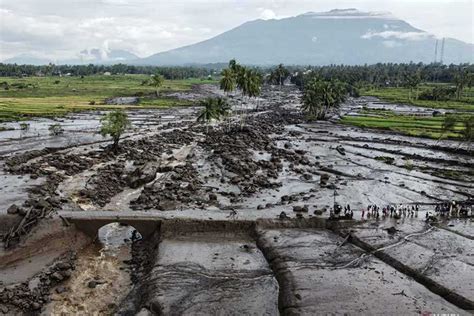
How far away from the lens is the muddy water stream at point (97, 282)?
33.5 m

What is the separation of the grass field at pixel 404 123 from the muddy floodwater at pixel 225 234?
21955mm

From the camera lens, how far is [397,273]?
124 ft

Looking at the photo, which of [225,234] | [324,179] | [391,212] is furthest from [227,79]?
[225,234]

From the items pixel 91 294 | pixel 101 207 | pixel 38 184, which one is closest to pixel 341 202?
pixel 101 207

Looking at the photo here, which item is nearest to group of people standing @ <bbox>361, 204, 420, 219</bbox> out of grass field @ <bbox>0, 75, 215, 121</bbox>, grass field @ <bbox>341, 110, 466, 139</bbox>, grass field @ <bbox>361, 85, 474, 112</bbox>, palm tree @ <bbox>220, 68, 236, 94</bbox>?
grass field @ <bbox>341, 110, 466, 139</bbox>

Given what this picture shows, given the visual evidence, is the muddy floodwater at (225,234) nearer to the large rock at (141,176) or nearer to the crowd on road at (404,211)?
the large rock at (141,176)

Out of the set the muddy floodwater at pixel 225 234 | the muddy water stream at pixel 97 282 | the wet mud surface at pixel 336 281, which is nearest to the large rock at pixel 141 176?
the muddy floodwater at pixel 225 234

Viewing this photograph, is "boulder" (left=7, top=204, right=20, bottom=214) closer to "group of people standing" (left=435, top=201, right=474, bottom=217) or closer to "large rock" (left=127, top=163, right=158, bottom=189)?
"large rock" (left=127, top=163, right=158, bottom=189)

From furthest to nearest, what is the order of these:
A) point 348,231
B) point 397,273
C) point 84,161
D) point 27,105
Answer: point 27,105 → point 84,161 → point 348,231 → point 397,273

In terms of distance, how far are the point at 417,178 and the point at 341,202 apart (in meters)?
20.0

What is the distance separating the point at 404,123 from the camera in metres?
119

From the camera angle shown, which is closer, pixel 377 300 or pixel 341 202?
pixel 377 300

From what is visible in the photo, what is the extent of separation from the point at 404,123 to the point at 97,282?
100m

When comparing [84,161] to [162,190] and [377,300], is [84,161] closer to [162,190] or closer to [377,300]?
[162,190]
